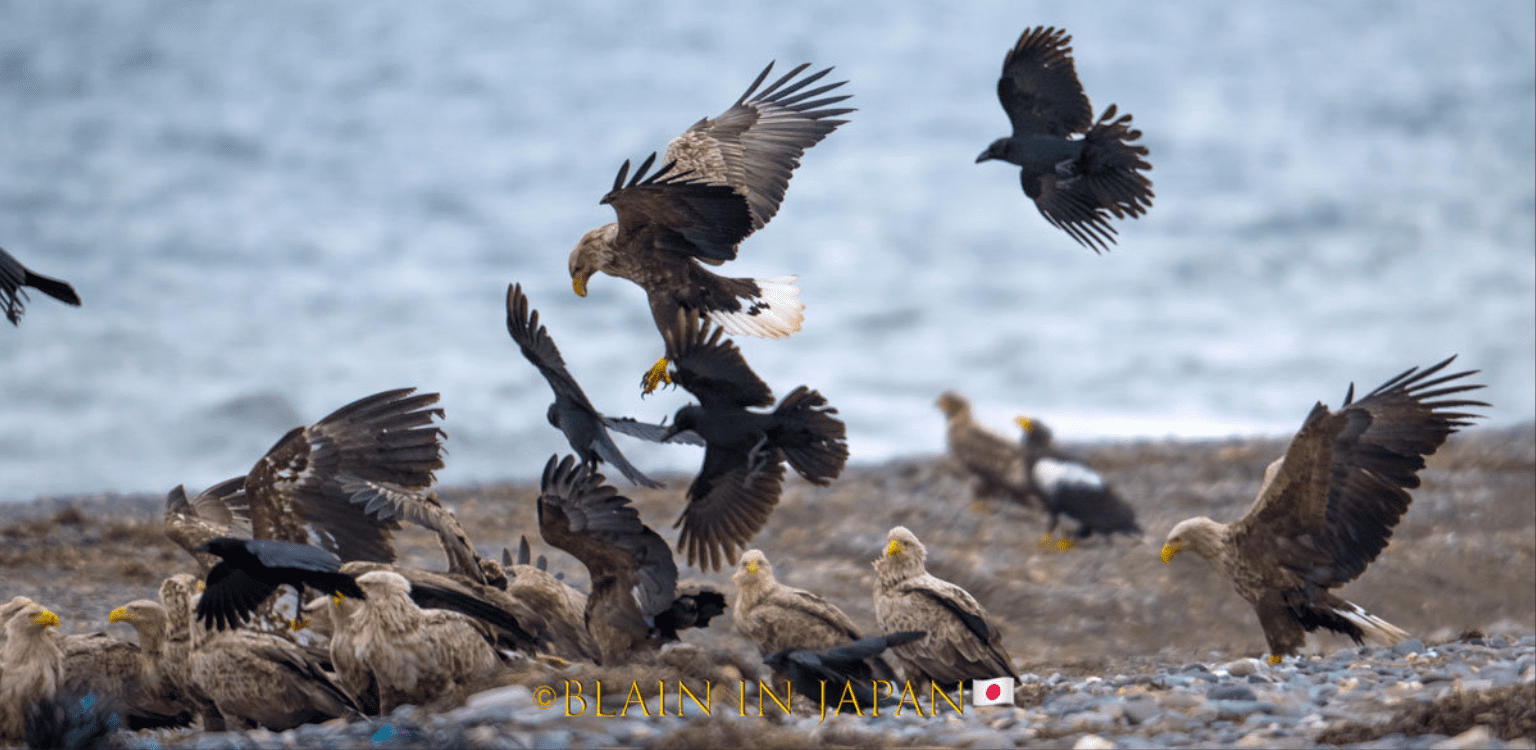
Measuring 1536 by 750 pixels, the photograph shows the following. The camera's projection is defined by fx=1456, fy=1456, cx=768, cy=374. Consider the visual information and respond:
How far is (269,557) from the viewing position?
5.38 m

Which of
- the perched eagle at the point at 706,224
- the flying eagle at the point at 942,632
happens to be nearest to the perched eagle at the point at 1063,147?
the perched eagle at the point at 706,224

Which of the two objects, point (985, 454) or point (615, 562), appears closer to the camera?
point (615, 562)

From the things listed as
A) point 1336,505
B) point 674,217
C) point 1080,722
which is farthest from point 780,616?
point 1336,505

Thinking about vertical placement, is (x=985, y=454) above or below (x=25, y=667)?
above

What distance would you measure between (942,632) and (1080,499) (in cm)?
618

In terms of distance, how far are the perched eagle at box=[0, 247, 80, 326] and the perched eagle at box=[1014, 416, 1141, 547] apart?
8.03 meters

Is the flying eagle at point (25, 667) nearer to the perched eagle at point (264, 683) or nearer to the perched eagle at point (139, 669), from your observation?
the perched eagle at point (139, 669)

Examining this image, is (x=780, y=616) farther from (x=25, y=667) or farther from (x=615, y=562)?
(x=25, y=667)

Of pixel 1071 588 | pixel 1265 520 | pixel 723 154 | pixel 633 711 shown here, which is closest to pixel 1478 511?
pixel 1071 588

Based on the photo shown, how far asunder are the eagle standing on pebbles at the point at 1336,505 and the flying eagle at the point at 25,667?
5.42 m

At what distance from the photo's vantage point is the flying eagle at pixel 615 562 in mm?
6211

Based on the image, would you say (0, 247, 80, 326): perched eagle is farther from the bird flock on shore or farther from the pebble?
the pebble

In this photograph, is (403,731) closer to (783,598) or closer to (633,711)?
(633,711)

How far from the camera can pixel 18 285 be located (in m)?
6.90
